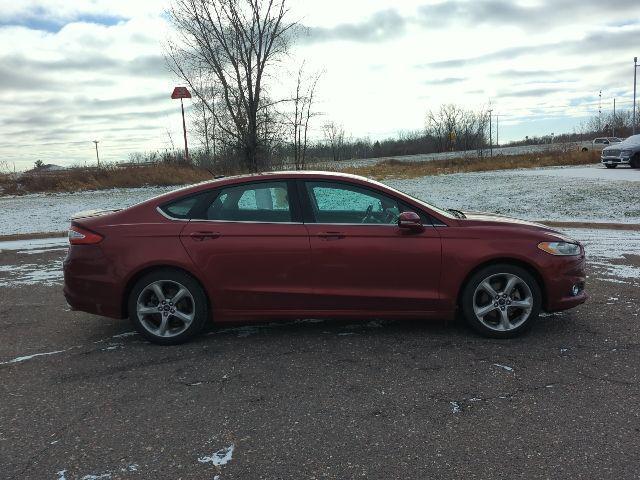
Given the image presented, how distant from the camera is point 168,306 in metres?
4.83

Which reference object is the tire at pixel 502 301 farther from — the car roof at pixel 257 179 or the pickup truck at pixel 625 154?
the pickup truck at pixel 625 154

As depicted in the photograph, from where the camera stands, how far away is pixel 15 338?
523 cm

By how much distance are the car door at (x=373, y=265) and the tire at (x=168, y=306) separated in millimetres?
1095

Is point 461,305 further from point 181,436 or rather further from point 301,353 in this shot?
point 181,436

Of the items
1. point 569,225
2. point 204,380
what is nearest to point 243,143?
point 569,225

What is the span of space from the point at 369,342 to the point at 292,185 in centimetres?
161

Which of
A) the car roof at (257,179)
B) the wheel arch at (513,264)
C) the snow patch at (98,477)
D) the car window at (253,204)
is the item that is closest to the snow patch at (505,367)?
the wheel arch at (513,264)

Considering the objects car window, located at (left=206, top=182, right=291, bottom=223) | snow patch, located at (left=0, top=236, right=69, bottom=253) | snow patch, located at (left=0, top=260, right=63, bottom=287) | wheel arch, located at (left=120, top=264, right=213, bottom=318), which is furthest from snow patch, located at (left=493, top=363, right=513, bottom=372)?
snow patch, located at (left=0, top=236, right=69, bottom=253)

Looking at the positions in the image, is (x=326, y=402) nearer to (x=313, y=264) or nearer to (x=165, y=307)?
(x=313, y=264)

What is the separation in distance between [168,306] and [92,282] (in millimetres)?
726

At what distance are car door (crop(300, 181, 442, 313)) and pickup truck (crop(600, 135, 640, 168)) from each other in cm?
2561

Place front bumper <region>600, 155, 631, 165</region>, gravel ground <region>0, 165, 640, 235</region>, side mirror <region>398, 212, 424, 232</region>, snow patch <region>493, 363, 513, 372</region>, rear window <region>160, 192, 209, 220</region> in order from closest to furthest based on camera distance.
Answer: snow patch <region>493, 363, 513, 372</region>
side mirror <region>398, 212, 424, 232</region>
rear window <region>160, 192, 209, 220</region>
gravel ground <region>0, 165, 640, 235</region>
front bumper <region>600, 155, 631, 165</region>

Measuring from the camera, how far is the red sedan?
4.73 m

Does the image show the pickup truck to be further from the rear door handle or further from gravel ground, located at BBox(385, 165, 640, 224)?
the rear door handle
